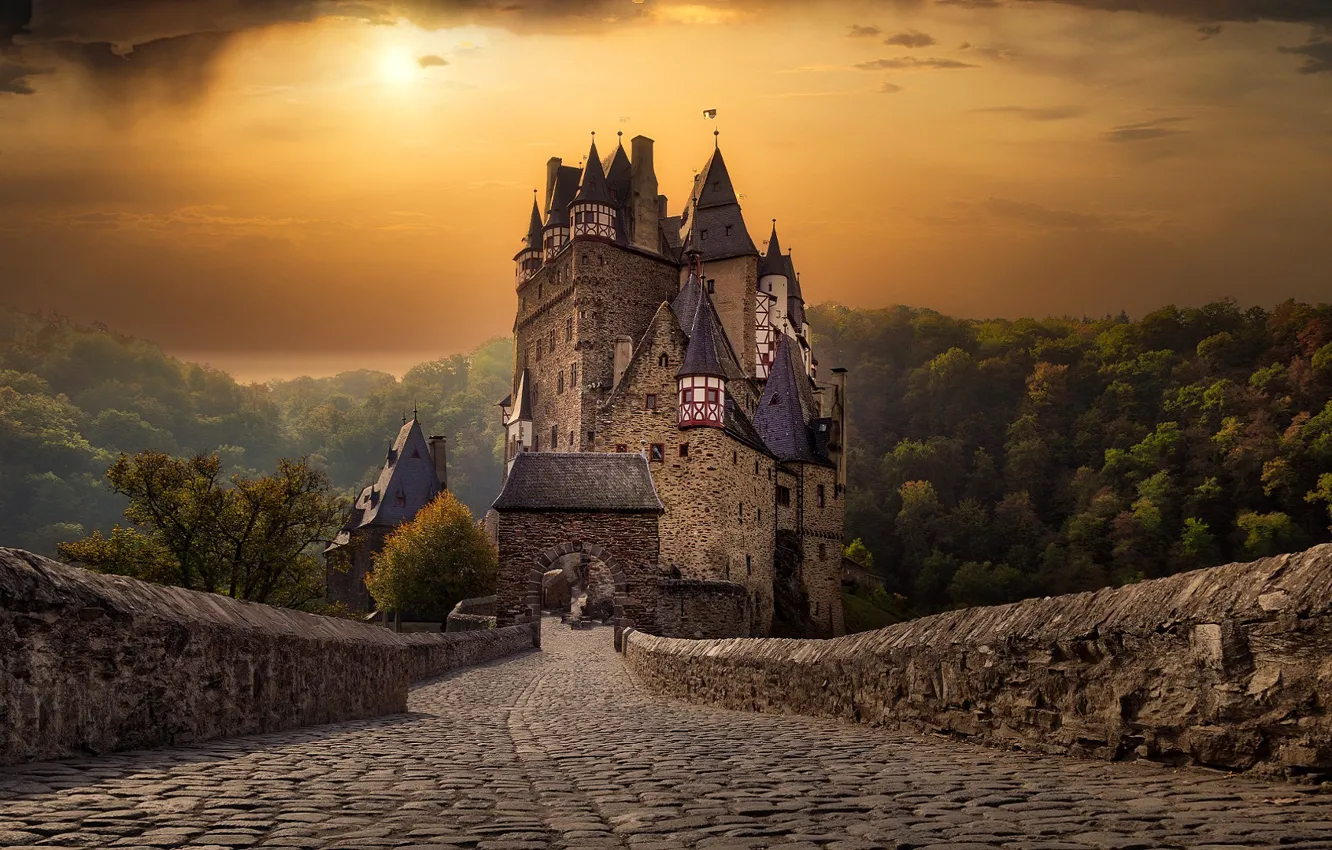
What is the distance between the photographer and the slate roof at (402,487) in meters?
75.5

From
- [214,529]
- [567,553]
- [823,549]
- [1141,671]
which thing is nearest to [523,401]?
[823,549]

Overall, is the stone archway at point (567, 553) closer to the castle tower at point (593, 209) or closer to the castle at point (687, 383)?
the castle at point (687, 383)

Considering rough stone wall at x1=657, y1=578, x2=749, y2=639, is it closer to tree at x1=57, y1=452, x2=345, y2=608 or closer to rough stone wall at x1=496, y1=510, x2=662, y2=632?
rough stone wall at x1=496, y1=510, x2=662, y2=632

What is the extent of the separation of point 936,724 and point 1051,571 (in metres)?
83.1

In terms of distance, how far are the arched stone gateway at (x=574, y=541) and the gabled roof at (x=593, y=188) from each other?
123 feet

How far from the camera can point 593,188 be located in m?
70.2

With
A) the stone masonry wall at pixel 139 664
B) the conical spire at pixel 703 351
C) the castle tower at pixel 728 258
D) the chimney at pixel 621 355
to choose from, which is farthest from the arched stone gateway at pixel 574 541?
the castle tower at pixel 728 258

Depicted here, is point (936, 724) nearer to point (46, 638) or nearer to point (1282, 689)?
point (1282, 689)

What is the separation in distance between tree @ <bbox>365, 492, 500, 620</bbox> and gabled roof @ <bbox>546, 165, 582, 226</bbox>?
26.1 m

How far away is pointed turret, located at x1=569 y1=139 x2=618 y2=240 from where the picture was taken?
2736 inches

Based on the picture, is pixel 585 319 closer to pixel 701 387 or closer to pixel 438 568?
pixel 701 387

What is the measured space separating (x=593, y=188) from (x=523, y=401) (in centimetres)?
1299

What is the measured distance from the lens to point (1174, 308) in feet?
368

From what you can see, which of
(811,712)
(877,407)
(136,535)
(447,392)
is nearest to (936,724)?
(811,712)
